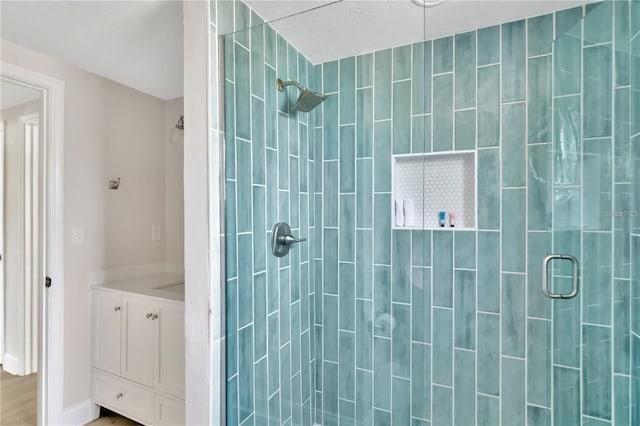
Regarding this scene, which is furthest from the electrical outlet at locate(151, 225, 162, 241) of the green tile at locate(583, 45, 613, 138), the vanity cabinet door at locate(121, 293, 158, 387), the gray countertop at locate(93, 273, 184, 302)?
the green tile at locate(583, 45, 613, 138)

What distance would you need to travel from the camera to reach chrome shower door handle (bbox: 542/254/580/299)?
4.68ft

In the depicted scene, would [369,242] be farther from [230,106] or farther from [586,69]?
[586,69]

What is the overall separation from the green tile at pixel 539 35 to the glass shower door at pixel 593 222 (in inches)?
1.4

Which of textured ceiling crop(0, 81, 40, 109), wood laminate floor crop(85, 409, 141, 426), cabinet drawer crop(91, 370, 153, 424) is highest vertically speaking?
textured ceiling crop(0, 81, 40, 109)

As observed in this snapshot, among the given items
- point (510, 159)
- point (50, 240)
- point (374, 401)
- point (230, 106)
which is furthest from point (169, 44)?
point (374, 401)

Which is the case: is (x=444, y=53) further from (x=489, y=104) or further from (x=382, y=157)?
(x=382, y=157)

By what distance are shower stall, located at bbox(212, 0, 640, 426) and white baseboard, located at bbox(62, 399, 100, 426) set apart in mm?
1412

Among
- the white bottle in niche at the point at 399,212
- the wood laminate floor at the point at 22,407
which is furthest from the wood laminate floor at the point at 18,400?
the white bottle in niche at the point at 399,212

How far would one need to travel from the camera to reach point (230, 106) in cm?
128

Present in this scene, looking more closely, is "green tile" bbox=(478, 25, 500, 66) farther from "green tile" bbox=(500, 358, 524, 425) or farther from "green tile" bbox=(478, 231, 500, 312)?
"green tile" bbox=(500, 358, 524, 425)

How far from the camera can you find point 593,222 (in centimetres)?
135

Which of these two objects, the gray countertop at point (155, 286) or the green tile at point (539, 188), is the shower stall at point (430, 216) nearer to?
the green tile at point (539, 188)

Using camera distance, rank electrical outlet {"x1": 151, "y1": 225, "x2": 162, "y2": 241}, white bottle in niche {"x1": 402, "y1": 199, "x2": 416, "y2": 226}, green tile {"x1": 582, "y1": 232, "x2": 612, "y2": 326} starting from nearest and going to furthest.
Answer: green tile {"x1": 582, "y1": 232, "x2": 612, "y2": 326} → white bottle in niche {"x1": 402, "y1": 199, "x2": 416, "y2": 226} → electrical outlet {"x1": 151, "y1": 225, "x2": 162, "y2": 241}

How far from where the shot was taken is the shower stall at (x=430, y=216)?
4.25ft
